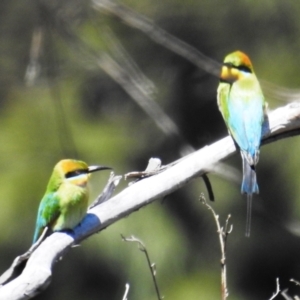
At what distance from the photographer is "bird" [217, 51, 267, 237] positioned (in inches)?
122

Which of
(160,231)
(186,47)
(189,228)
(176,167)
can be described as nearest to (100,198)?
(176,167)

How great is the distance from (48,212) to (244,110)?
0.77m

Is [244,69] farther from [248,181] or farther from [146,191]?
[146,191]

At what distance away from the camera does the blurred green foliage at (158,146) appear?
712 cm

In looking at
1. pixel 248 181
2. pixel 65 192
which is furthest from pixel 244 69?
pixel 65 192

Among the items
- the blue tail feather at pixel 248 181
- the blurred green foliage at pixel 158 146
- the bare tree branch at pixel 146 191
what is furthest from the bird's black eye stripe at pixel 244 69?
the blurred green foliage at pixel 158 146

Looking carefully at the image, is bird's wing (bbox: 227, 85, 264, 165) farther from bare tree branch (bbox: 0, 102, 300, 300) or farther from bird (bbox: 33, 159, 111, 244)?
bird (bbox: 33, 159, 111, 244)

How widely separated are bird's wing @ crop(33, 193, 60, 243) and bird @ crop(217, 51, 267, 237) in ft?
1.82

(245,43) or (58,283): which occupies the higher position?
(245,43)

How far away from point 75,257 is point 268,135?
4.79 m

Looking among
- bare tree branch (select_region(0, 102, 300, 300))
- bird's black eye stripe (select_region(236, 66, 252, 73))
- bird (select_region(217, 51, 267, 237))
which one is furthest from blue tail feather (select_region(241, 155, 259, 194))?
bird's black eye stripe (select_region(236, 66, 252, 73))

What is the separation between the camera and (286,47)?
751 cm

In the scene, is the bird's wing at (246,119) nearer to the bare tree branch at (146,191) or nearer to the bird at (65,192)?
the bare tree branch at (146,191)

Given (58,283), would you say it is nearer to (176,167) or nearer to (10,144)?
(10,144)
